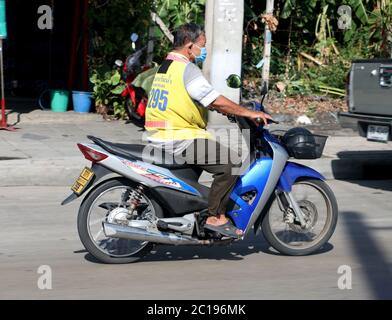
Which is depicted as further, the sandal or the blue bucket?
the blue bucket

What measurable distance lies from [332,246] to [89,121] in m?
6.63

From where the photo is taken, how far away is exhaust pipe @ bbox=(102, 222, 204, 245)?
20.7 feet

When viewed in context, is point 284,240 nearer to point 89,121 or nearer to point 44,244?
point 44,244

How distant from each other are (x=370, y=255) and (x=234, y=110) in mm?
1799

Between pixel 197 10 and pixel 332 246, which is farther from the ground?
pixel 197 10

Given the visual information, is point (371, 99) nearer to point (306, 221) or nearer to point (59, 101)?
point (306, 221)

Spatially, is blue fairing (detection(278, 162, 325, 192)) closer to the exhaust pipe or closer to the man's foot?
the man's foot

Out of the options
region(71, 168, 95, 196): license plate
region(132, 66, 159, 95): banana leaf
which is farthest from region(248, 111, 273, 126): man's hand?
region(132, 66, 159, 95): banana leaf

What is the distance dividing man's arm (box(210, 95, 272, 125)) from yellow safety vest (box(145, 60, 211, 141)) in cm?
17

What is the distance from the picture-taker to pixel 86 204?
6.36 meters

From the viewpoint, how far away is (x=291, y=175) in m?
6.75

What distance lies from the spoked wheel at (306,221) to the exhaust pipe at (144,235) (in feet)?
2.14

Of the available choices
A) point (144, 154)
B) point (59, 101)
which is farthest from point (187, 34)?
point (59, 101)
